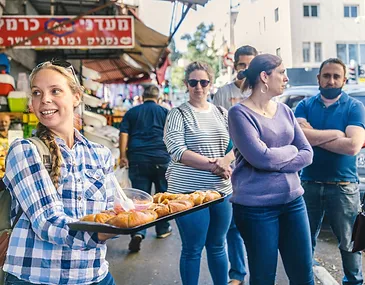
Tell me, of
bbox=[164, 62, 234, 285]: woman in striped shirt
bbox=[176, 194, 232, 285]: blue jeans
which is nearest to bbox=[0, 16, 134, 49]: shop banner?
bbox=[164, 62, 234, 285]: woman in striped shirt

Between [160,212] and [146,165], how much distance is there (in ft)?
12.3

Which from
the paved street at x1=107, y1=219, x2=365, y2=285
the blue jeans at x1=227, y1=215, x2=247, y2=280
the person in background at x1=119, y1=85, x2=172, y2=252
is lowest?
the paved street at x1=107, y1=219, x2=365, y2=285

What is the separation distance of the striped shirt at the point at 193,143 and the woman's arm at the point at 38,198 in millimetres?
1755

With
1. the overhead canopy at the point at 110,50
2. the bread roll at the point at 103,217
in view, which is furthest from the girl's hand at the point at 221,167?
the overhead canopy at the point at 110,50

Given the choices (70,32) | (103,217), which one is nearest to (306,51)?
(103,217)

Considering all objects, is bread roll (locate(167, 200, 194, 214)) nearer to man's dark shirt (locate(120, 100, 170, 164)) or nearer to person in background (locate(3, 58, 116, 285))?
person in background (locate(3, 58, 116, 285))

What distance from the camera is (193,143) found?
3.38m

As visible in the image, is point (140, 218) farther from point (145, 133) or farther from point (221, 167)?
point (145, 133)

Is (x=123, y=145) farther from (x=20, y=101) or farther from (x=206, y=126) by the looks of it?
(x=206, y=126)

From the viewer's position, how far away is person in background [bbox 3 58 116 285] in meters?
1.62

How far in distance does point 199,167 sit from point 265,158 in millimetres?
791

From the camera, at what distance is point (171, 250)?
524 cm

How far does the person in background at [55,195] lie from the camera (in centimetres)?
162

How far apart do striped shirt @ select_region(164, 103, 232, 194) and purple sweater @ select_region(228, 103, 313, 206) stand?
62 cm
